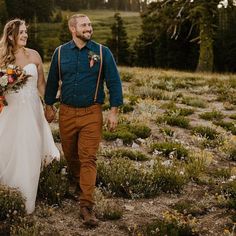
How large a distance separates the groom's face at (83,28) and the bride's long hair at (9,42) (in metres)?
1.04

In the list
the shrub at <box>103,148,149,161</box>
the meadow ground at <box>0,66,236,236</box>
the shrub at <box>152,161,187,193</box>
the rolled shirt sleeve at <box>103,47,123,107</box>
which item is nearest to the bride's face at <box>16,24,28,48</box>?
the rolled shirt sleeve at <box>103,47,123,107</box>

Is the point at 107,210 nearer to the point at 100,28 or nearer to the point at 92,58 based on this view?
the point at 92,58

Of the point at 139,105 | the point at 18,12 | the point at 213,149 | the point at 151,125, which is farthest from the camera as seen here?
the point at 18,12

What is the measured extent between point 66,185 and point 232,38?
65812mm

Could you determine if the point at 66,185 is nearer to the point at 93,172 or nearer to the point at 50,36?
the point at 93,172

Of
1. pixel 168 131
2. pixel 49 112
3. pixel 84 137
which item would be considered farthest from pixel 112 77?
pixel 168 131

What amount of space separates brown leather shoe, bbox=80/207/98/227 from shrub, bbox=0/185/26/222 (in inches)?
31.2

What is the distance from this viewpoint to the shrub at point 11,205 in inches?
253

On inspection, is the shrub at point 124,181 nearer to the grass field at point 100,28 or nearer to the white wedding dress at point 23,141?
the white wedding dress at point 23,141

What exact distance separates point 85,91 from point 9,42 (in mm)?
1431

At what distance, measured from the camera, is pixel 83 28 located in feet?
21.7

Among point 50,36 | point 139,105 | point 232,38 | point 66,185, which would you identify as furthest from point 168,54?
point 50,36

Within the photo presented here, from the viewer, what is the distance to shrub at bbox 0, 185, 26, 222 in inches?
253

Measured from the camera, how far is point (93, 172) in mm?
6605
